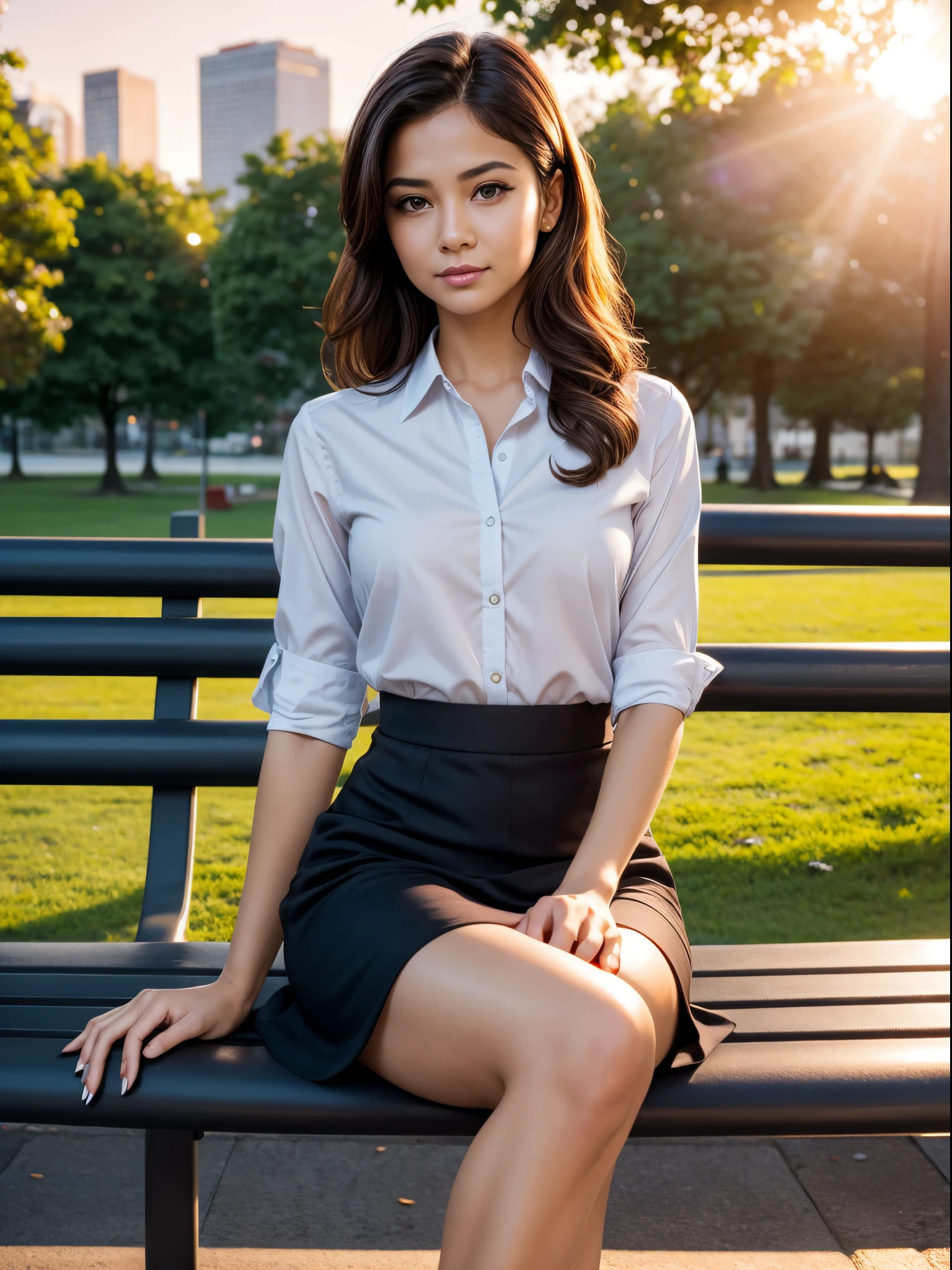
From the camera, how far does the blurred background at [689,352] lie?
4.80 metres

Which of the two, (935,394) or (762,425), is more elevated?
(762,425)

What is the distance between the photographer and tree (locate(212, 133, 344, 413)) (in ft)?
117

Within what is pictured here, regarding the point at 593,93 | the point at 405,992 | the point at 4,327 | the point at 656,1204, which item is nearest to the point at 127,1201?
the point at 656,1204

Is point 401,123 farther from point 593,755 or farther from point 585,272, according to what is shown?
point 593,755

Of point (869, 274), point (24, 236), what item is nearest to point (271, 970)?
point (24, 236)

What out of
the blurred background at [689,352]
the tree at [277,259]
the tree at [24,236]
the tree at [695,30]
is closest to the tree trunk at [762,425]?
the blurred background at [689,352]

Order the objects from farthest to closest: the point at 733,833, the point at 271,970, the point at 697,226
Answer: the point at 697,226 < the point at 733,833 < the point at 271,970

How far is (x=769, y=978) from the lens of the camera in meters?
2.19

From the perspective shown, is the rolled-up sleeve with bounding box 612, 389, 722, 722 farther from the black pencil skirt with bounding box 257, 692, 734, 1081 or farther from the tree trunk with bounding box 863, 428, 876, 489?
the tree trunk with bounding box 863, 428, 876, 489

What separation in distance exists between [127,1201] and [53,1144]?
30cm

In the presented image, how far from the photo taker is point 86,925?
403 cm

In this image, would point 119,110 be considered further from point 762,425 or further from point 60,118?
point 762,425

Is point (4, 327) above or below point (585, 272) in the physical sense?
above

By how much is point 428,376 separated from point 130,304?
127 ft
